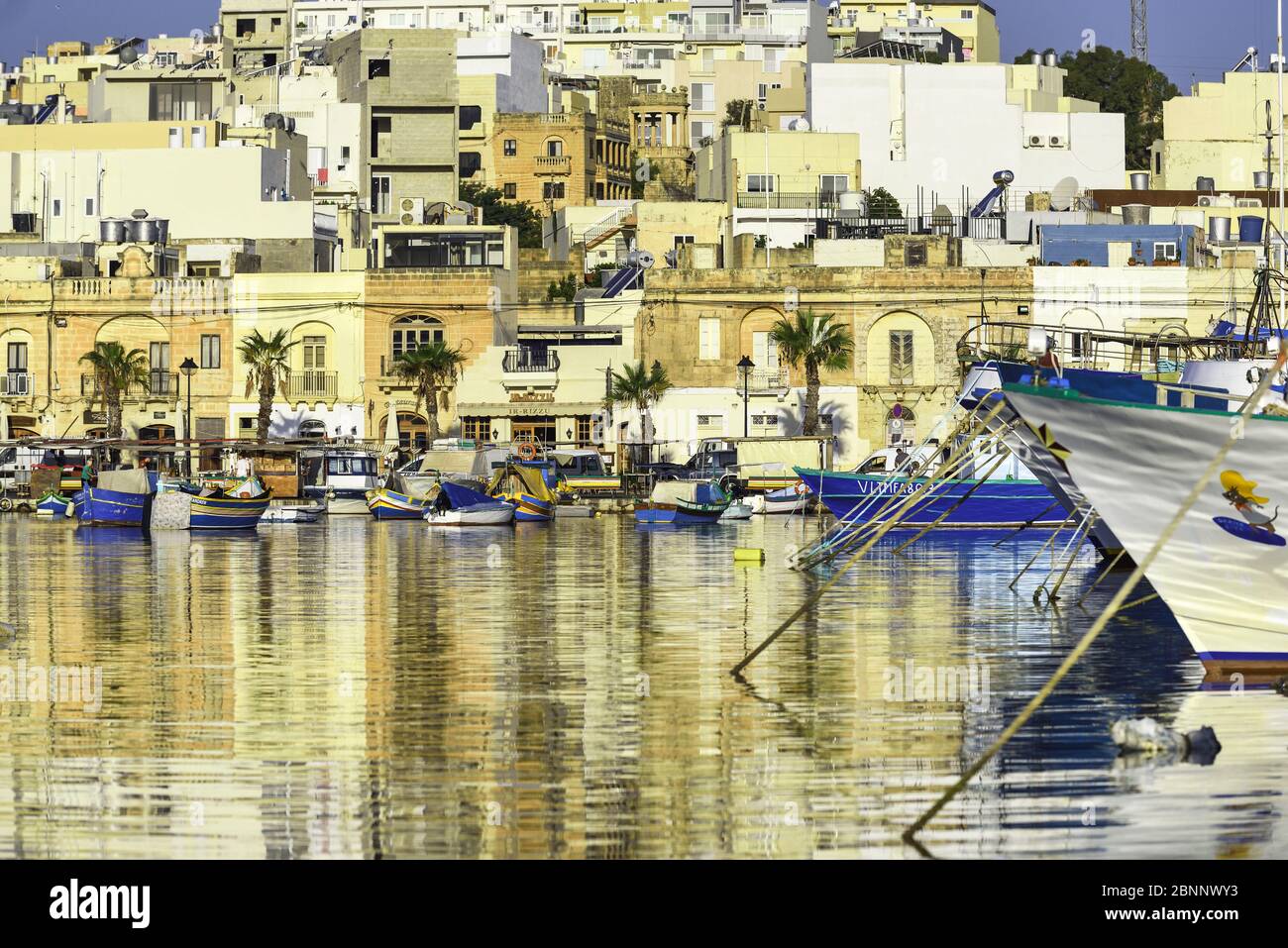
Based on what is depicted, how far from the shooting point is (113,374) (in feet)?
282

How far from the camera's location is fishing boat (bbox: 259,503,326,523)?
240ft

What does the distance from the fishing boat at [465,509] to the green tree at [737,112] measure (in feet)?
185

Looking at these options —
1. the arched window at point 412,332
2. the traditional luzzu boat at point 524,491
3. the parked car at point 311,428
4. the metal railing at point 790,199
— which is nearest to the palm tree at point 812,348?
the traditional luzzu boat at point 524,491

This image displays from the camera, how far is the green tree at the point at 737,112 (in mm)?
123688

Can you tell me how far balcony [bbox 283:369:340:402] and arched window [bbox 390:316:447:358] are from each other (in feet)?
8.83

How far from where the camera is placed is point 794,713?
67.6ft

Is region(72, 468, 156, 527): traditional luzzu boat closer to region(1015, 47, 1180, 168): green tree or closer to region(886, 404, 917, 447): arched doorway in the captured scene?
region(886, 404, 917, 447): arched doorway

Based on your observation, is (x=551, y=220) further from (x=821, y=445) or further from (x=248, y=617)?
(x=248, y=617)

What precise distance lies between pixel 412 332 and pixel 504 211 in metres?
33.9

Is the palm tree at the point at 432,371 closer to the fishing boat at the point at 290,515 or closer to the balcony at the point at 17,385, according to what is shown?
the fishing boat at the point at 290,515

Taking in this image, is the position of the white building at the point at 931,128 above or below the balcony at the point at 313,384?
above

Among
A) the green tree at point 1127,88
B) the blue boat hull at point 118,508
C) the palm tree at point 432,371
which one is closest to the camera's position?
the blue boat hull at point 118,508

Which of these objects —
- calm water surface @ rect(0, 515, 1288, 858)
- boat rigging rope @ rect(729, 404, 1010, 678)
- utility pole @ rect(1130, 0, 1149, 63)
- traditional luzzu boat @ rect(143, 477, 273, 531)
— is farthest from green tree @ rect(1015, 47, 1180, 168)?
boat rigging rope @ rect(729, 404, 1010, 678)

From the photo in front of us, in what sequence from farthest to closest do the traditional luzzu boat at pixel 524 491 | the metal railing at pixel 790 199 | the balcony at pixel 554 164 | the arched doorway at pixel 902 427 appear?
the balcony at pixel 554 164
the metal railing at pixel 790 199
the arched doorway at pixel 902 427
the traditional luzzu boat at pixel 524 491
